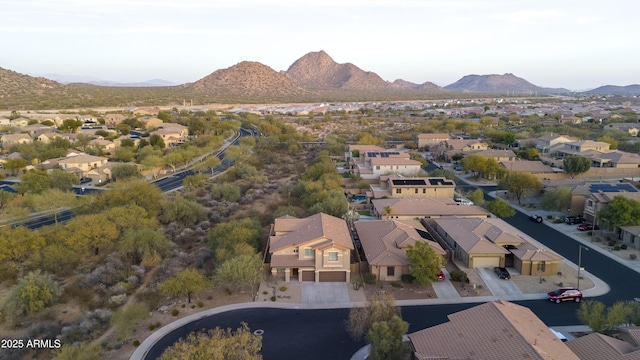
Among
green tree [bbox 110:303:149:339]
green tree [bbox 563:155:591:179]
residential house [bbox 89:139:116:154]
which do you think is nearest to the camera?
green tree [bbox 110:303:149:339]

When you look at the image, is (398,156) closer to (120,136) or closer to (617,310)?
(617,310)

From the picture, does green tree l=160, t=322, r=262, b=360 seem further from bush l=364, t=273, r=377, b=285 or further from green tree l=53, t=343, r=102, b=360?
bush l=364, t=273, r=377, b=285

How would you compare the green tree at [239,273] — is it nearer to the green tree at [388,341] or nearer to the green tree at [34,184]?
the green tree at [388,341]

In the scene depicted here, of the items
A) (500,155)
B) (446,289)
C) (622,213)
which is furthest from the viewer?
(500,155)

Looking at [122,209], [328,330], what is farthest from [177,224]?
[328,330]

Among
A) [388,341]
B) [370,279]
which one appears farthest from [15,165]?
[388,341]

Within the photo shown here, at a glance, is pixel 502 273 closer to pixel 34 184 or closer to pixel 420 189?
pixel 420 189

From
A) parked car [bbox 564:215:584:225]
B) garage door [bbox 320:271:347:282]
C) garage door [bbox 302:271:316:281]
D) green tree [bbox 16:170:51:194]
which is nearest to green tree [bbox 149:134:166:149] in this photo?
green tree [bbox 16:170:51:194]
